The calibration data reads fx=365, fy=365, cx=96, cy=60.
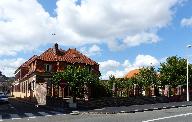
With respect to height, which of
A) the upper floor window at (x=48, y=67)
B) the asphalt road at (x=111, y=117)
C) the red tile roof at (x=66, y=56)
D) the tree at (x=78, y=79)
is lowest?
the asphalt road at (x=111, y=117)

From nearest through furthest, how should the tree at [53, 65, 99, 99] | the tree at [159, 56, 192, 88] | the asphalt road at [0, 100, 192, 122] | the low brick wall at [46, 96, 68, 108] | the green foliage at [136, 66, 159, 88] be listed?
the asphalt road at [0, 100, 192, 122], the low brick wall at [46, 96, 68, 108], the tree at [53, 65, 99, 99], the tree at [159, 56, 192, 88], the green foliage at [136, 66, 159, 88]

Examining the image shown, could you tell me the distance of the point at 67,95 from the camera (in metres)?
40.9

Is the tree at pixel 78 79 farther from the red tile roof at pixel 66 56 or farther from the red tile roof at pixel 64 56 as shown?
the red tile roof at pixel 66 56

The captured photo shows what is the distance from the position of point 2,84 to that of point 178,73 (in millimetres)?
115978

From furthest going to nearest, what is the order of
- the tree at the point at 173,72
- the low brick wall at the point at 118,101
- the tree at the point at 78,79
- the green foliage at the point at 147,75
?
the green foliage at the point at 147,75 < the tree at the point at 173,72 < the tree at the point at 78,79 < the low brick wall at the point at 118,101

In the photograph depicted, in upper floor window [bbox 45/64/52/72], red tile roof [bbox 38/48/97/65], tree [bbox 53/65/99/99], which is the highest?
red tile roof [bbox 38/48/97/65]

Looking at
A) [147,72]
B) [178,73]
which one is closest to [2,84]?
[147,72]

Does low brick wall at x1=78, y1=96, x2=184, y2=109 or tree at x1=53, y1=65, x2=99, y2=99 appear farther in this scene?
tree at x1=53, y1=65, x2=99, y2=99

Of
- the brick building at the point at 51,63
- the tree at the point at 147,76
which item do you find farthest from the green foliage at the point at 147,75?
the brick building at the point at 51,63

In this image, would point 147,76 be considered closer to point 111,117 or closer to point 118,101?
point 118,101

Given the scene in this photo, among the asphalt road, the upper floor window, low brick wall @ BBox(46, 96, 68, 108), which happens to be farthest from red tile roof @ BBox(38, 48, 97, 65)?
the asphalt road

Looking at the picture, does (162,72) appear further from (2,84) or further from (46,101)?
(2,84)

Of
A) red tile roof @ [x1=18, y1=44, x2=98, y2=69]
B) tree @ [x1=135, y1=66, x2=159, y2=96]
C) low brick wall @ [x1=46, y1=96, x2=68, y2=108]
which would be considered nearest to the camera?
low brick wall @ [x1=46, y1=96, x2=68, y2=108]

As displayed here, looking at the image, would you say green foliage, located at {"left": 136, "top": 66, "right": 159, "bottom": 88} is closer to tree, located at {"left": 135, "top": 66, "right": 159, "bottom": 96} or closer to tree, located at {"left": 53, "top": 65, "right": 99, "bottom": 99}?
tree, located at {"left": 135, "top": 66, "right": 159, "bottom": 96}
